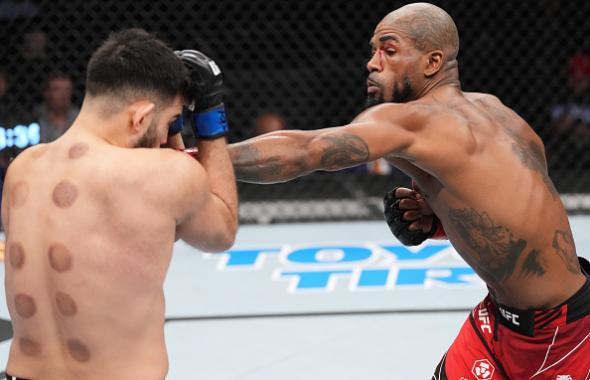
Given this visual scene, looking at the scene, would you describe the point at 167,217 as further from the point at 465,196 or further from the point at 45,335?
the point at 465,196

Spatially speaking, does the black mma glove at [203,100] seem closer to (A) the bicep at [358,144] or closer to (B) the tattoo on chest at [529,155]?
(A) the bicep at [358,144]

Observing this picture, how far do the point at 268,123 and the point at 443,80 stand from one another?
139 inches

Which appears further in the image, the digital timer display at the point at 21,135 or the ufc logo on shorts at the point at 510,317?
the digital timer display at the point at 21,135

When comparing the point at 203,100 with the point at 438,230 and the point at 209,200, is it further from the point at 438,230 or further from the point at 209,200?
the point at 438,230

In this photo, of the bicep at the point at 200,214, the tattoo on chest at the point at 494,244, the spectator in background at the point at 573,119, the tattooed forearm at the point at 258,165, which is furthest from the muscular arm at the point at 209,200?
the spectator in background at the point at 573,119

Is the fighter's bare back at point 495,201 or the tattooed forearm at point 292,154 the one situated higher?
the tattooed forearm at point 292,154

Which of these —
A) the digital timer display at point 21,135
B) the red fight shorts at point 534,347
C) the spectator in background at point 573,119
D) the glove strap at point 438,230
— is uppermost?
the glove strap at point 438,230

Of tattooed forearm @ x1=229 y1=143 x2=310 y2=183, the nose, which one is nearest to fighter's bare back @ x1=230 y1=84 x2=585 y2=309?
tattooed forearm @ x1=229 y1=143 x2=310 y2=183

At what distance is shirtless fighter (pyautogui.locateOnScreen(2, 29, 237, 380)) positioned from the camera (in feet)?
5.06

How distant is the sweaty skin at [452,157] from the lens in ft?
6.44

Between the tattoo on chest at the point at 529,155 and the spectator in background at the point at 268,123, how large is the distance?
11.4 ft

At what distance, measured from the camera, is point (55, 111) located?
5176mm

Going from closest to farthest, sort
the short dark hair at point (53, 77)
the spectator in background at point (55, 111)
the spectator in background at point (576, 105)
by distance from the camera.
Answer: the spectator in background at point (55, 111)
the short dark hair at point (53, 77)
the spectator in background at point (576, 105)

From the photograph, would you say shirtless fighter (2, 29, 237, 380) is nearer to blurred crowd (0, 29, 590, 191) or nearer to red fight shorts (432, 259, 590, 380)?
red fight shorts (432, 259, 590, 380)
